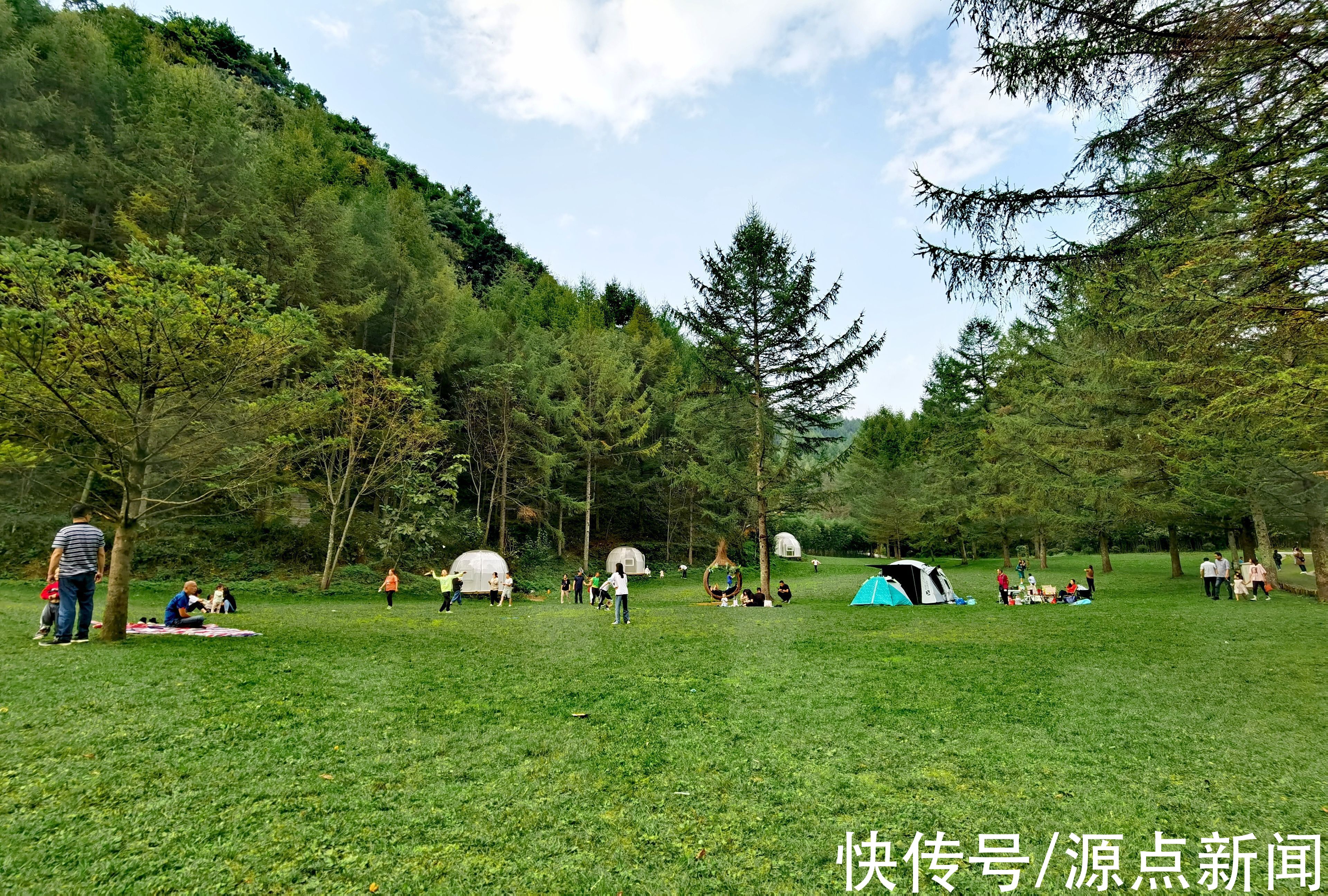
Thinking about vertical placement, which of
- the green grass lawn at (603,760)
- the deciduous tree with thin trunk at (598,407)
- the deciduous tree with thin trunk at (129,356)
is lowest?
the green grass lawn at (603,760)

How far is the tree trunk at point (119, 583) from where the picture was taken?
336 inches

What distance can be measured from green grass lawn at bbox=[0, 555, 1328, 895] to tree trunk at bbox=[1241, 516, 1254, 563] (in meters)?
16.9

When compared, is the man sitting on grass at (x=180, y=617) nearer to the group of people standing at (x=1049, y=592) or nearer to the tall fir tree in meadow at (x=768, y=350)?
the tall fir tree in meadow at (x=768, y=350)

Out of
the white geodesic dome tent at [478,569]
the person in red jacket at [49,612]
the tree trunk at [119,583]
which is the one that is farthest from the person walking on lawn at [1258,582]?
the person in red jacket at [49,612]

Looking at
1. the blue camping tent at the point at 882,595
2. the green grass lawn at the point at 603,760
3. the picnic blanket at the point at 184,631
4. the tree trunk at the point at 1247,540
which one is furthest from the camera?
the tree trunk at the point at 1247,540

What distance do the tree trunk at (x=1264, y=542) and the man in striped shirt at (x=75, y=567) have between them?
27.7 m

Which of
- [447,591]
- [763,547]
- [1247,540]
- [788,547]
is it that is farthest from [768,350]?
[788,547]

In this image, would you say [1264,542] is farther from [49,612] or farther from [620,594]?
[49,612]

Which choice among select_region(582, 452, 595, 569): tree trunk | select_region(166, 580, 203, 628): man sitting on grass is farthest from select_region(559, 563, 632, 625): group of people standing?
select_region(166, 580, 203, 628): man sitting on grass

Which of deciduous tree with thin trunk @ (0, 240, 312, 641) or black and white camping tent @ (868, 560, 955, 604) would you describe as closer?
deciduous tree with thin trunk @ (0, 240, 312, 641)

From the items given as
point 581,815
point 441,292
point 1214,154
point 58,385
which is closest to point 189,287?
point 58,385

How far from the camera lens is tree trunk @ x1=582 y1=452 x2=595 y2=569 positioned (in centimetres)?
2877

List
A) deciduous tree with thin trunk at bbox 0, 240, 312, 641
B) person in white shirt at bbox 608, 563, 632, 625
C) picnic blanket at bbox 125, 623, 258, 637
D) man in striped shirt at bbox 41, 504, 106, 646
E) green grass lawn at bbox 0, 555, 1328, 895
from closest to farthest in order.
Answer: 1. green grass lawn at bbox 0, 555, 1328, 895
2. man in striped shirt at bbox 41, 504, 106, 646
3. deciduous tree with thin trunk at bbox 0, 240, 312, 641
4. picnic blanket at bbox 125, 623, 258, 637
5. person in white shirt at bbox 608, 563, 632, 625

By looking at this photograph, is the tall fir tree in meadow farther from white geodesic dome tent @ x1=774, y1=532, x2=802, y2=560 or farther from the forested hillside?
white geodesic dome tent @ x1=774, y1=532, x2=802, y2=560
